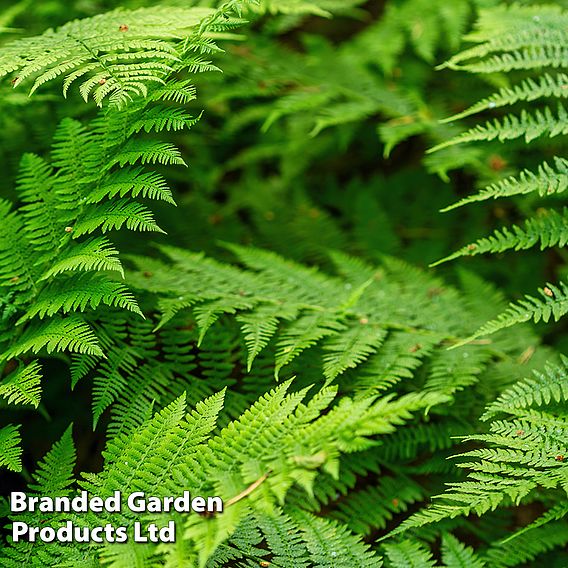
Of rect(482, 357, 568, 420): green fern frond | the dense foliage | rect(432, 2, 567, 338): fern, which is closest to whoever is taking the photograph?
the dense foliage

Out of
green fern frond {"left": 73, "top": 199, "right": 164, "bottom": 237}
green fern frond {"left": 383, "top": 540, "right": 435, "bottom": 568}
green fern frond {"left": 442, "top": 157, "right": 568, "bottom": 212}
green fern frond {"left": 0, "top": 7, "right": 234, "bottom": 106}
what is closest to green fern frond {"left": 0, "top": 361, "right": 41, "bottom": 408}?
green fern frond {"left": 73, "top": 199, "right": 164, "bottom": 237}

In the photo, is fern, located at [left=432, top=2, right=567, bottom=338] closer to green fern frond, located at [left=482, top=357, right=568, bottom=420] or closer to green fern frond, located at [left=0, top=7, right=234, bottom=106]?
green fern frond, located at [left=482, top=357, right=568, bottom=420]

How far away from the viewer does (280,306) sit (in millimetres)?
1944

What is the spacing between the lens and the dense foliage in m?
1.45

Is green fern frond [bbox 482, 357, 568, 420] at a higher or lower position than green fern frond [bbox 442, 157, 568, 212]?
lower

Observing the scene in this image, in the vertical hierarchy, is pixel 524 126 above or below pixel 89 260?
above

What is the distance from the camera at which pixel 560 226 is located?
5.95ft

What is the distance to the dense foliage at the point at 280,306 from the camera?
145cm

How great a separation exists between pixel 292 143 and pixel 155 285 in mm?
1395

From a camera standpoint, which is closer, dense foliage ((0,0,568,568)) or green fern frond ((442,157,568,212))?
dense foliage ((0,0,568,568))

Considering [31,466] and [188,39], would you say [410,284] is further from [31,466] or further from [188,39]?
[31,466]

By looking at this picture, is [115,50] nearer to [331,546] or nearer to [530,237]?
[530,237]

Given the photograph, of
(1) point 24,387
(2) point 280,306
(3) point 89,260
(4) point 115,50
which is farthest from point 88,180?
(2) point 280,306

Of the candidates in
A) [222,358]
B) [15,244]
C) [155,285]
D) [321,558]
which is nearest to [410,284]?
[222,358]
